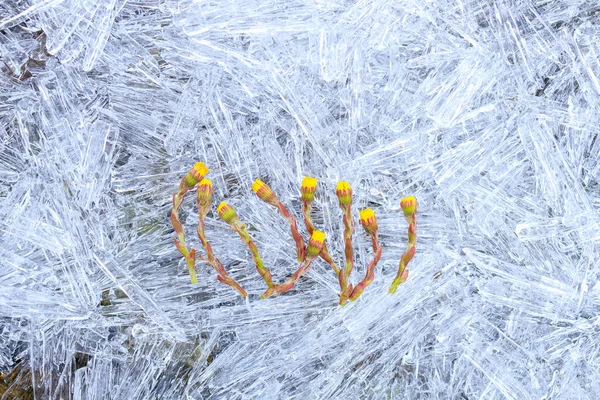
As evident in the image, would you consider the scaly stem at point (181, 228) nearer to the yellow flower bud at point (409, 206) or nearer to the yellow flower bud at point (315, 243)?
the yellow flower bud at point (315, 243)

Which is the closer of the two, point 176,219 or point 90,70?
point 176,219

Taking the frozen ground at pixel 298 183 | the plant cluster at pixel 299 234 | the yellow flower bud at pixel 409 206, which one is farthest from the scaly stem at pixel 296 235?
the yellow flower bud at pixel 409 206

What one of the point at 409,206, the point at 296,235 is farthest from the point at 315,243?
the point at 409,206

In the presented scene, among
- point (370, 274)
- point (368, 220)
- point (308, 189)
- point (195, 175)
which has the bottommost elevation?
point (370, 274)

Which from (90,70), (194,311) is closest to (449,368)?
(194,311)

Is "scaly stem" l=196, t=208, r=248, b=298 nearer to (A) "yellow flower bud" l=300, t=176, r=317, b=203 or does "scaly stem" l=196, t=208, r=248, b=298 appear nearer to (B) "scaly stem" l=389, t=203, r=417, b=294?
(A) "yellow flower bud" l=300, t=176, r=317, b=203

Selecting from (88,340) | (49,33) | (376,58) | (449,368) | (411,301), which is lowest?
(449,368)

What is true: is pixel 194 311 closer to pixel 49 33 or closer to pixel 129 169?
pixel 129 169

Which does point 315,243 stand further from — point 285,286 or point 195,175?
point 195,175
